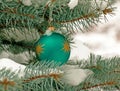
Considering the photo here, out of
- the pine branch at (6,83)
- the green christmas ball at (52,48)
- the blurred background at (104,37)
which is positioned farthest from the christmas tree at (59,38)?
the blurred background at (104,37)

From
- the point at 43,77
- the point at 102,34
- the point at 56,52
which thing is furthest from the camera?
the point at 102,34

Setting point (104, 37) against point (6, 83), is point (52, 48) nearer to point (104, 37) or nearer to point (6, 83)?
point (6, 83)

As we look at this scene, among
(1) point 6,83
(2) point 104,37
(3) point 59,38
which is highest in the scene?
(2) point 104,37

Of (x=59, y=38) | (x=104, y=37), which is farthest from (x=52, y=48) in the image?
(x=104, y=37)

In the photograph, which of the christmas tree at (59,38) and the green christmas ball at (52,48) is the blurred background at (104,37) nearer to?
the christmas tree at (59,38)

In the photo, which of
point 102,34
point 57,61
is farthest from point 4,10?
point 102,34

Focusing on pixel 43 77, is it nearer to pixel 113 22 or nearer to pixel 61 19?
pixel 61 19

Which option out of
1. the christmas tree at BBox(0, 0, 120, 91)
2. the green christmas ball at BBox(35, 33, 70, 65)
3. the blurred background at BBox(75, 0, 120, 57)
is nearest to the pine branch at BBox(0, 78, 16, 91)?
the christmas tree at BBox(0, 0, 120, 91)

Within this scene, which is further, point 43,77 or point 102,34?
point 102,34

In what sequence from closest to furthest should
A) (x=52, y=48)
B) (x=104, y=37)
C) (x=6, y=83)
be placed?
(x=6, y=83)
(x=52, y=48)
(x=104, y=37)
